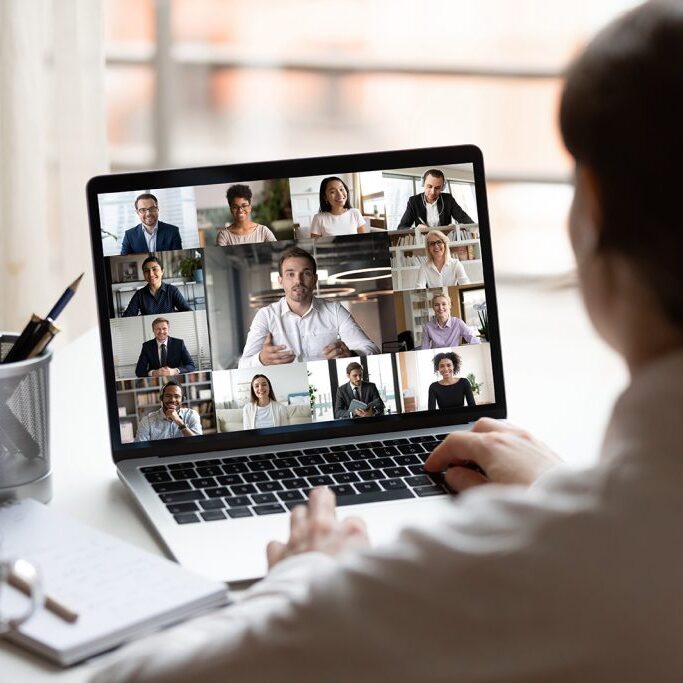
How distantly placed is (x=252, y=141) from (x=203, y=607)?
1.94m

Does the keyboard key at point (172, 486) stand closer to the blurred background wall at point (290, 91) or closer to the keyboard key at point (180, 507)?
the keyboard key at point (180, 507)

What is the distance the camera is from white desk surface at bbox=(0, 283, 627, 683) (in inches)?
34.2

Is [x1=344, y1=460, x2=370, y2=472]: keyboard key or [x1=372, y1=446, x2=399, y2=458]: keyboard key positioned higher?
[x1=372, y1=446, x2=399, y2=458]: keyboard key

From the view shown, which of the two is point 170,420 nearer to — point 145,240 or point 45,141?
point 145,240

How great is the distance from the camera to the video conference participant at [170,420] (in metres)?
0.98

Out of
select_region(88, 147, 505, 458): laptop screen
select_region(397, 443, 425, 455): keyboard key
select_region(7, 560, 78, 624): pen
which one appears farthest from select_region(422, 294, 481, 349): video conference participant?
select_region(7, 560, 78, 624): pen

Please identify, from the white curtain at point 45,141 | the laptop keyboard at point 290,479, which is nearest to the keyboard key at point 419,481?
the laptop keyboard at point 290,479

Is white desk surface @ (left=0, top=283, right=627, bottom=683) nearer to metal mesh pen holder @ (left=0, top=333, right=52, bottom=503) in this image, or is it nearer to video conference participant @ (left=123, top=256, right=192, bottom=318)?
metal mesh pen holder @ (left=0, top=333, right=52, bottom=503)

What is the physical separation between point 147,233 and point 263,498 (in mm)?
290

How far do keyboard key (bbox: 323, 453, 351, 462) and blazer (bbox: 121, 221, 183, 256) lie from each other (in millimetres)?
249

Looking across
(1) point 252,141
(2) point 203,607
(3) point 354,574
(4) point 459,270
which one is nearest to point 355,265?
(4) point 459,270

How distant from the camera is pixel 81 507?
91 centimetres

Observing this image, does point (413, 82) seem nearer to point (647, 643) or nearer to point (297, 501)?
point (297, 501)

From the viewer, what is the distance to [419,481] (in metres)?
0.91
